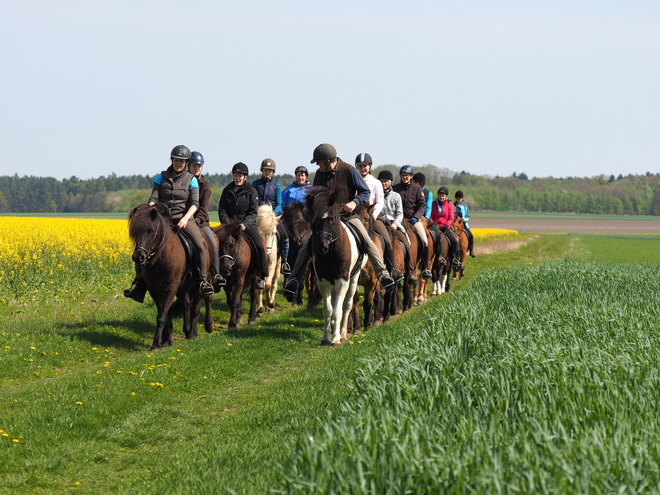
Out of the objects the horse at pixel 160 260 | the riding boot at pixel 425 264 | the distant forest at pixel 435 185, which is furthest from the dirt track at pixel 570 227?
the horse at pixel 160 260

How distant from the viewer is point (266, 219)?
13484mm

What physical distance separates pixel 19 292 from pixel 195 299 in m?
5.20

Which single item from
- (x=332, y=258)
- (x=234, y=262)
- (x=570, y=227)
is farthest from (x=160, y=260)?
(x=570, y=227)

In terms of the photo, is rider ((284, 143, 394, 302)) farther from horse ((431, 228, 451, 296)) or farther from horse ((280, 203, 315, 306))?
horse ((431, 228, 451, 296))

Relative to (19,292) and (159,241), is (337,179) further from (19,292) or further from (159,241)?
(19,292)

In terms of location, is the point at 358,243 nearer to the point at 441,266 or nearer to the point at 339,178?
the point at 339,178

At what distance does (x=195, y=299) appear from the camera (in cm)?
1147

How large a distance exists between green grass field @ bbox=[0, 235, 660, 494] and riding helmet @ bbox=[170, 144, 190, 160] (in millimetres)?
2677

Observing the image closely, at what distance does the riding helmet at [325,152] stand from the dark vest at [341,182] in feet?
0.80

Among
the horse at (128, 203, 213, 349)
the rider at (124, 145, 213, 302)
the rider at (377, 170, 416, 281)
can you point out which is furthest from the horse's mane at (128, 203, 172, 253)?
the rider at (377, 170, 416, 281)

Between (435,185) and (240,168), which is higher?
(435,185)

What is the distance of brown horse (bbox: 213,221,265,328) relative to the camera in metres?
12.1

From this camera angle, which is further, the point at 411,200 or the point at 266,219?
the point at 411,200

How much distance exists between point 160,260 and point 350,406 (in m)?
6.00
